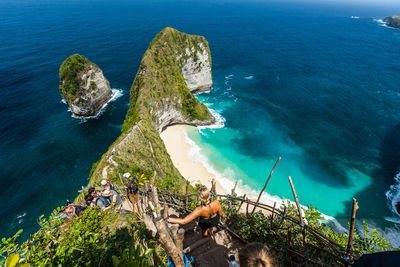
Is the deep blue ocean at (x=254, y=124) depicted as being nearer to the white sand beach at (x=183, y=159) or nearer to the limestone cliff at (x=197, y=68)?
the white sand beach at (x=183, y=159)

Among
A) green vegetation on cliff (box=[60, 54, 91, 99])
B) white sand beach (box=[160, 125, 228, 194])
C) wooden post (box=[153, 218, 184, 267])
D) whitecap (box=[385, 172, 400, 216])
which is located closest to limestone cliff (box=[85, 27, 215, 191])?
white sand beach (box=[160, 125, 228, 194])

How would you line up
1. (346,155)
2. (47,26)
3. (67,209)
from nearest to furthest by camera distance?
1. (67,209)
2. (346,155)
3. (47,26)

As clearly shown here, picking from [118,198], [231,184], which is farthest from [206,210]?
[231,184]

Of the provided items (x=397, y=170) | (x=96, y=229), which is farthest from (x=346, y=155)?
(x=96, y=229)

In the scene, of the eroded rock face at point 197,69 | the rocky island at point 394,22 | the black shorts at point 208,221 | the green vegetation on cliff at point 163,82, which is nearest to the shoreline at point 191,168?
the green vegetation on cliff at point 163,82

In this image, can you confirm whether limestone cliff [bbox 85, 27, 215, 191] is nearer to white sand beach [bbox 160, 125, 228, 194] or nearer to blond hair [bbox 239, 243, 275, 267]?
white sand beach [bbox 160, 125, 228, 194]

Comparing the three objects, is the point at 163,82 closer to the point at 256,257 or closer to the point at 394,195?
the point at 256,257

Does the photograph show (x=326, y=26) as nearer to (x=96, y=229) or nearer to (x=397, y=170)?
(x=397, y=170)
